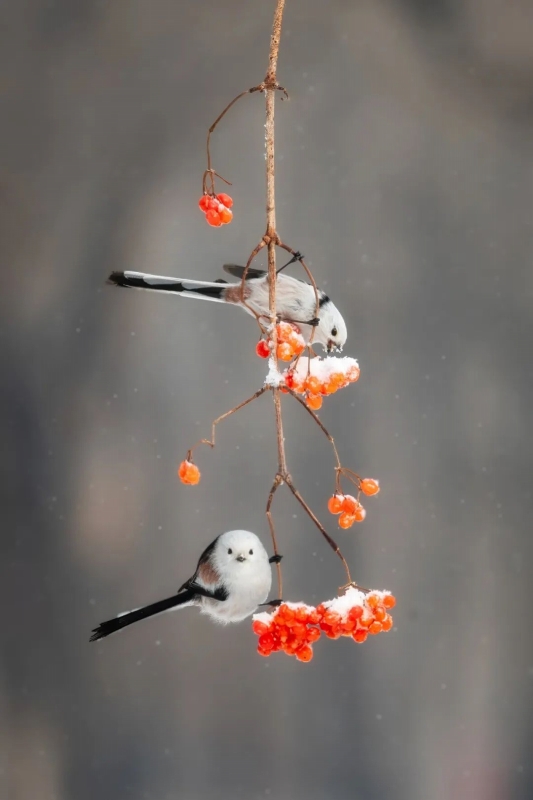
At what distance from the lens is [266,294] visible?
0.69 meters

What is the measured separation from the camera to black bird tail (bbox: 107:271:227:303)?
2.31ft

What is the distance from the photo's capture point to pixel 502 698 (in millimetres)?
1053

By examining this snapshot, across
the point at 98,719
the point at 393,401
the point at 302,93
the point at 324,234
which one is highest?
the point at 302,93

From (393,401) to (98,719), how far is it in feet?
1.98

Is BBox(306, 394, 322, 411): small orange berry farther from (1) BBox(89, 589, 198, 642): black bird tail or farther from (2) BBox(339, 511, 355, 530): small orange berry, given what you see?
(1) BBox(89, 589, 198, 642): black bird tail

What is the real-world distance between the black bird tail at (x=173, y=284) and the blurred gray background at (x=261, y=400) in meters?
0.29

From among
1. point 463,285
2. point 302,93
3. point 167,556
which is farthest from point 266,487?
point 302,93

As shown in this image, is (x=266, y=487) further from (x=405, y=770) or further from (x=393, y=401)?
(x=405, y=770)

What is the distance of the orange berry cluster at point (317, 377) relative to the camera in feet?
1.69

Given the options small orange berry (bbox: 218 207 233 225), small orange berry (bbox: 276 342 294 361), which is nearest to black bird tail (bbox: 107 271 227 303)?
small orange berry (bbox: 218 207 233 225)

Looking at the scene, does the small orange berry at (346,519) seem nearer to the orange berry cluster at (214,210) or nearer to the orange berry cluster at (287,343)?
the orange berry cluster at (287,343)

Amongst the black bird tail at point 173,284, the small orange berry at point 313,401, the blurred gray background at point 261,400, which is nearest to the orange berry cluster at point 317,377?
the small orange berry at point 313,401

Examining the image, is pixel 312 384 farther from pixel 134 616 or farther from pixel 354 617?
pixel 134 616

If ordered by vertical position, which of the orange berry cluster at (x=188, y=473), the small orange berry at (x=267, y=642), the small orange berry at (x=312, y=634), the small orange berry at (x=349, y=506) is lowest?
the small orange berry at (x=267, y=642)
